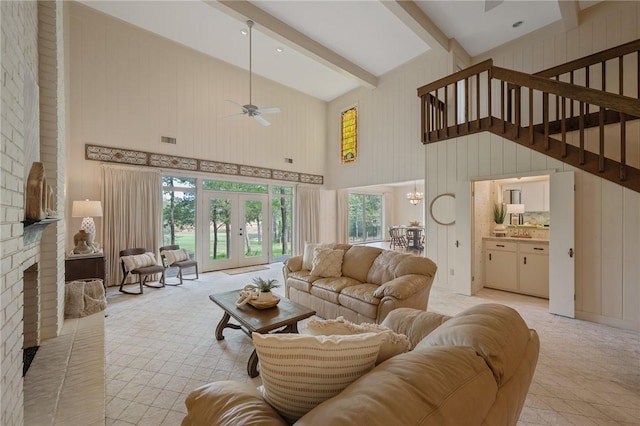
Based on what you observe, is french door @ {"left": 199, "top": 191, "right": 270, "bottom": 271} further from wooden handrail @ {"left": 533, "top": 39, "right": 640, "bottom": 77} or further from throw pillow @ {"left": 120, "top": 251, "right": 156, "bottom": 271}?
wooden handrail @ {"left": 533, "top": 39, "right": 640, "bottom": 77}

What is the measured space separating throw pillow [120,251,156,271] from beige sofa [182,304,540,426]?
428 cm

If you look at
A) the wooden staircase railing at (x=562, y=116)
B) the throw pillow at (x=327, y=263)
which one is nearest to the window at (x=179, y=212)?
the throw pillow at (x=327, y=263)

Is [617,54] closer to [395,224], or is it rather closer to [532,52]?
[532,52]

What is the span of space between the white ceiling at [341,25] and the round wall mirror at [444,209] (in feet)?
8.94

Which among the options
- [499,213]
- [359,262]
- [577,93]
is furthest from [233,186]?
[577,93]

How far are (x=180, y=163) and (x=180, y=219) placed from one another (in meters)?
1.18

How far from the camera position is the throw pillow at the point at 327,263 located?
3.70 m

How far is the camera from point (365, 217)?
32.3 feet

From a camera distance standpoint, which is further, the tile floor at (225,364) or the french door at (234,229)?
the french door at (234,229)

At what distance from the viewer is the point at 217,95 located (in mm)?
6133

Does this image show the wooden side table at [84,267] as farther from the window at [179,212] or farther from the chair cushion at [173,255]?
the window at [179,212]

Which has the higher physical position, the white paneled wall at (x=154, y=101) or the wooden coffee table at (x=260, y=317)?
the white paneled wall at (x=154, y=101)

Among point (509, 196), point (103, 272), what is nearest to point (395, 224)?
point (509, 196)

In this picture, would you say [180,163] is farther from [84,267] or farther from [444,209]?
[444,209]
